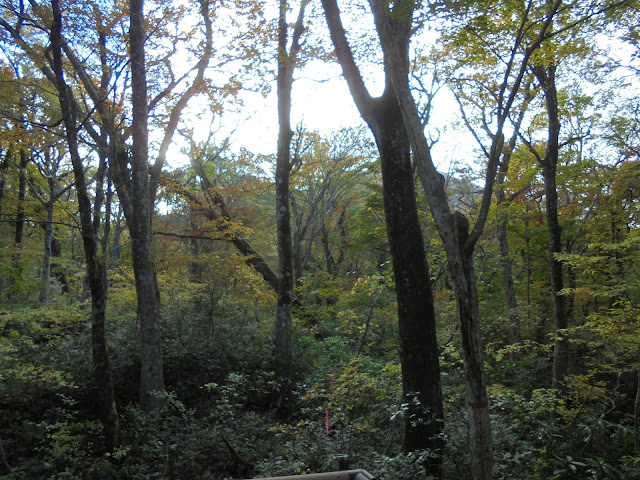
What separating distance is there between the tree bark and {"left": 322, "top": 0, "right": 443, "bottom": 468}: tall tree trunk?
163 inches

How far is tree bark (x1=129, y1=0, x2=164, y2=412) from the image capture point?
762 centimetres

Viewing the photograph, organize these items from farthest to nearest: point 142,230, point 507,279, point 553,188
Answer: point 507,279
point 553,188
point 142,230

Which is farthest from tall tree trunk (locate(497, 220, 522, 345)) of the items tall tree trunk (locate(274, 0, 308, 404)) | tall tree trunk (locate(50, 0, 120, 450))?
tall tree trunk (locate(50, 0, 120, 450))

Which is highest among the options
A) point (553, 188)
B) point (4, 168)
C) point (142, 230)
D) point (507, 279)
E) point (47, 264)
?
point (4, 168)

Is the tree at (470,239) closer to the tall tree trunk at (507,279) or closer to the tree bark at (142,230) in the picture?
the tree bark at (142,230)

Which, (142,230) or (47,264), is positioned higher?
(142,230)

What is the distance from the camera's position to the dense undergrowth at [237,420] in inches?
186

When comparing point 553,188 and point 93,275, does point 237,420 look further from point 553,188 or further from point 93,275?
point 553,188

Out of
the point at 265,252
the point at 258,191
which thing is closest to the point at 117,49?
the point at 258,191

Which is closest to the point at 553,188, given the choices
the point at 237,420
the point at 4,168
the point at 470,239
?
the point at 470,239

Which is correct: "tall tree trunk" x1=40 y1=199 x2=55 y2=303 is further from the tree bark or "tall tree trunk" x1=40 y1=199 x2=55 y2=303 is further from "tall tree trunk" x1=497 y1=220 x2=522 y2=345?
"tall tree trunk" x1=497 y1=220 x2=522 y2=345

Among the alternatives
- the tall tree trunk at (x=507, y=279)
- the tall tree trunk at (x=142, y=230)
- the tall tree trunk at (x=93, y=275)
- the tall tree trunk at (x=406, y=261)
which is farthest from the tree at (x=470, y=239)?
the tall tree trunk at (x=507, y=279)

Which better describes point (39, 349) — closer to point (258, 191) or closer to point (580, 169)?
point (258, 191)

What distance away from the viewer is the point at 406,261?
212 inches
